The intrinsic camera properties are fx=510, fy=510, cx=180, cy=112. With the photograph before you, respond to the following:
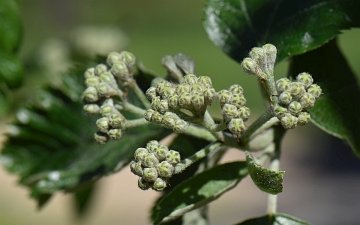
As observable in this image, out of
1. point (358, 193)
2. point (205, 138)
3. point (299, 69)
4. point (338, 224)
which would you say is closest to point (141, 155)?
point (205, 138)

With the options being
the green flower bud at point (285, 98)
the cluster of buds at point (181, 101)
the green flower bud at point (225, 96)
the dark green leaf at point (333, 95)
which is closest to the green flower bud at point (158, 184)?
the cluster of buds at point (181, 101)

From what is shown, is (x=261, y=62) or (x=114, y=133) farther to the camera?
(x=114, y=133)

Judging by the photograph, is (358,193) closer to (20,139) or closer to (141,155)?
(20,139)

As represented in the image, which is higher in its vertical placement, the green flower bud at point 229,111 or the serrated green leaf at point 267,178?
the green flower bud at point 229,111

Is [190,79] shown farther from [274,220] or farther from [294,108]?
[274,220]

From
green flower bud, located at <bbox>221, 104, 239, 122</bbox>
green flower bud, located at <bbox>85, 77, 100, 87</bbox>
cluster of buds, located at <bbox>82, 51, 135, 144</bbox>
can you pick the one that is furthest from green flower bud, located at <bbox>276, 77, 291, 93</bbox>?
green flower bud, located at <bbox>85, 77, 100, 87</bbox>

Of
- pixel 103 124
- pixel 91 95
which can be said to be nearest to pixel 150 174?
pixel 103 124

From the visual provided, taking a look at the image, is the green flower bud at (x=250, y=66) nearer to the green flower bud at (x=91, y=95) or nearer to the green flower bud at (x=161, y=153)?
the green flower bud at (x=161, y=153)
